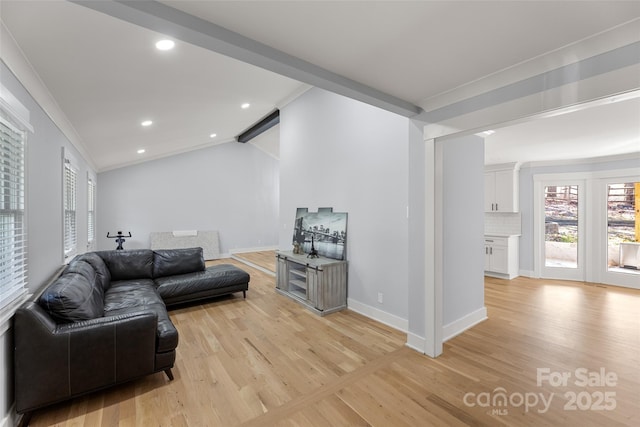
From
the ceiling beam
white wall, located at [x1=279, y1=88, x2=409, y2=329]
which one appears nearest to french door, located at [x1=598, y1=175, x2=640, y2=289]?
white wall, located at [x1=279, y1=88, x2=409, y2=329]

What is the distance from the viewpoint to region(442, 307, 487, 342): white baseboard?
10.2ft

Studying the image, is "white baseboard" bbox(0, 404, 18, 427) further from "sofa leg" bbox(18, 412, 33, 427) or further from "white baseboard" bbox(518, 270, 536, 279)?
"white baseboard" bbox(518, 270, 536, 279)

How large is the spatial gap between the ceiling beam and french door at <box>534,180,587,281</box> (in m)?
5.66

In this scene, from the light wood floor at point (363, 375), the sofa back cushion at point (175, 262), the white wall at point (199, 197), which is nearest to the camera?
the light wood floor at point (363, 375)

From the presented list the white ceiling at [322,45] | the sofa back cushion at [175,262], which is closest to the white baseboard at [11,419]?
the white ceiling at [322,45]

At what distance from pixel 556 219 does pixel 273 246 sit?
7667mm

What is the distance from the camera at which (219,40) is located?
5.05 ft

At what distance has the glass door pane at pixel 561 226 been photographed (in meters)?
5.75

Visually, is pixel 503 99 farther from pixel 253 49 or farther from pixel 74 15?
pixel 74 15

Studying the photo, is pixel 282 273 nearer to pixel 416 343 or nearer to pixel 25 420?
pixel 416 343

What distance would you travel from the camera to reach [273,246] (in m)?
9.75

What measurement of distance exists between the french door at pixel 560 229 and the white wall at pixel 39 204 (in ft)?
25.6

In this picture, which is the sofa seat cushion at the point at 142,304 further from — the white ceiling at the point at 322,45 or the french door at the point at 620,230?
the french door at the point at 620,230

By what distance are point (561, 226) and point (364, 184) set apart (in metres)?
4.85
